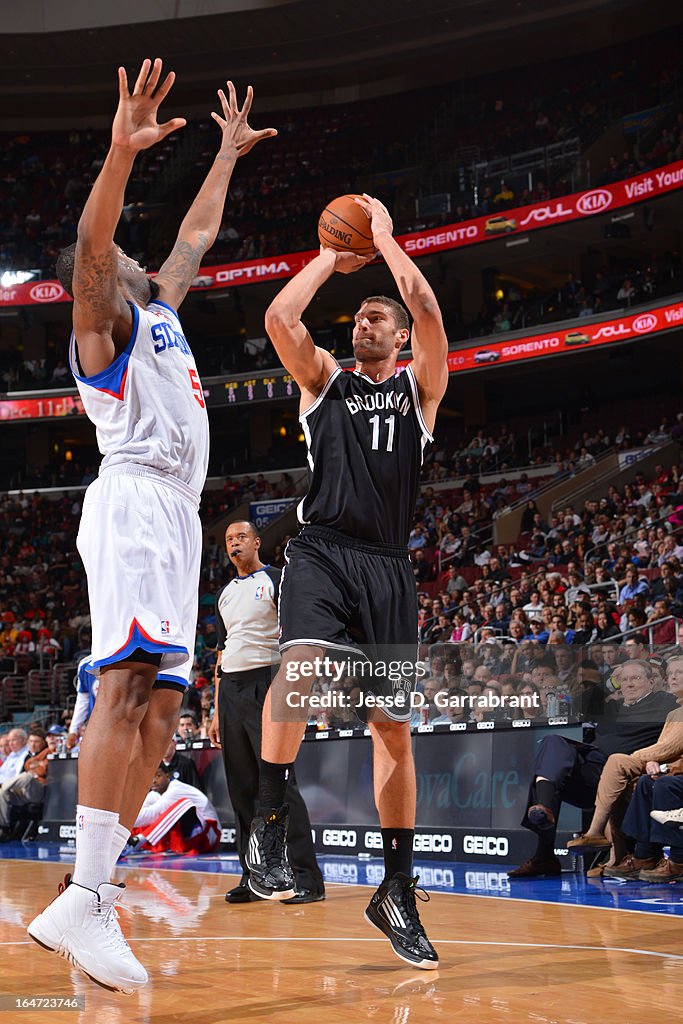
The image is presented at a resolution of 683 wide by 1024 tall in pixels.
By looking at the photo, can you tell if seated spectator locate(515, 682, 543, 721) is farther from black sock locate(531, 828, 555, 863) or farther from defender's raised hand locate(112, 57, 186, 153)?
defender's raised hand locate(112, 57, 186, 153)

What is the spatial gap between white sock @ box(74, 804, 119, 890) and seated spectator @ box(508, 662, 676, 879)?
4306 millimetres

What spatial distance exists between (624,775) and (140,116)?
5.22 meters

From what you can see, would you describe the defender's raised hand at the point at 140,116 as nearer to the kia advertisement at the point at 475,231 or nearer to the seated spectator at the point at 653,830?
the seated spectator at the point at 653,830

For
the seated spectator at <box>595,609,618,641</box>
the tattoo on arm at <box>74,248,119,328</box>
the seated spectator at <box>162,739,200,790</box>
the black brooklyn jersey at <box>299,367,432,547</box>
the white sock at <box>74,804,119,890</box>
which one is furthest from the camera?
the seated spectator at <box>595,609,618,641</box>

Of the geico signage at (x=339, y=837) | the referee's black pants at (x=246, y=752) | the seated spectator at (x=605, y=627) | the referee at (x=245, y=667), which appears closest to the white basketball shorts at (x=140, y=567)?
the referee at (x=245, y=667)

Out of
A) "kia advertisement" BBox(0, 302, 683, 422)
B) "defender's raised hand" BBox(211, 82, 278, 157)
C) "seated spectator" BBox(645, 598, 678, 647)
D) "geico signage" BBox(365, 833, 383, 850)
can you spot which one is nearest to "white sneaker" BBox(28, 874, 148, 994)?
"defender's raised hand" BBox(211, 82, 278, 157)

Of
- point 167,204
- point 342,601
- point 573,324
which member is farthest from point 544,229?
point 342,601

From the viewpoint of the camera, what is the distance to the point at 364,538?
4.47 metres

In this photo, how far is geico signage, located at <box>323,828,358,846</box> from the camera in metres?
9.62

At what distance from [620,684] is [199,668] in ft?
46.7

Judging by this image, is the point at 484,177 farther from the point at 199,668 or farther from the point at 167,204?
the point at 199,668

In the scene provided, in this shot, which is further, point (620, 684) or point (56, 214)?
point (56, 214)

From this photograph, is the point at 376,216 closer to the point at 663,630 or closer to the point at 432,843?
the point at 432,843

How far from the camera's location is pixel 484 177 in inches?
1103
